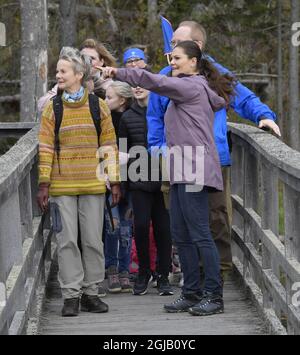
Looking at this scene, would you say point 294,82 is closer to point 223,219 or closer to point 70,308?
point 223,219

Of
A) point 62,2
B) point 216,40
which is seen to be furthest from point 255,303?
point 216,40

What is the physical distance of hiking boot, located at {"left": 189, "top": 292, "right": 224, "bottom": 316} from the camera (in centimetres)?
669

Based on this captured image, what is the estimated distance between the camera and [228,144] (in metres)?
7.45

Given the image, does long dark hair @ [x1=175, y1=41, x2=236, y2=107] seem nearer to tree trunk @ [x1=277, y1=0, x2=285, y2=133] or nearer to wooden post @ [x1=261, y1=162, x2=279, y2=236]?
wooden post @ [x1=261, y1=162, x2=279, y2=236]

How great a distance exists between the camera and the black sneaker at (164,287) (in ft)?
24.8

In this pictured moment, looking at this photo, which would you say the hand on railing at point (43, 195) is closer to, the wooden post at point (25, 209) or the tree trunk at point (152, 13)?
the wooden post at point (25, 209)

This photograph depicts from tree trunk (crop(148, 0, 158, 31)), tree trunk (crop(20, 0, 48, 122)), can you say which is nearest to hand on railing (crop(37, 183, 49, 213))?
tree trunk (crop(20, 0, 48, 122))

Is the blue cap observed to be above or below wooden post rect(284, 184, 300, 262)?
above

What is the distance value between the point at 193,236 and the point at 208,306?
0.49 m

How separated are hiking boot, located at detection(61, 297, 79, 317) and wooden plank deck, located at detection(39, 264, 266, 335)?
43 mm

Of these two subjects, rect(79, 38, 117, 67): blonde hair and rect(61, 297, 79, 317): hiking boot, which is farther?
rect(79, 38, 117, 67): blonde hair

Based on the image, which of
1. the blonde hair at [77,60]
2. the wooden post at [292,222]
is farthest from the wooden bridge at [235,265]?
the blonde hair at [77,60]

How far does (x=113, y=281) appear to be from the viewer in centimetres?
775
